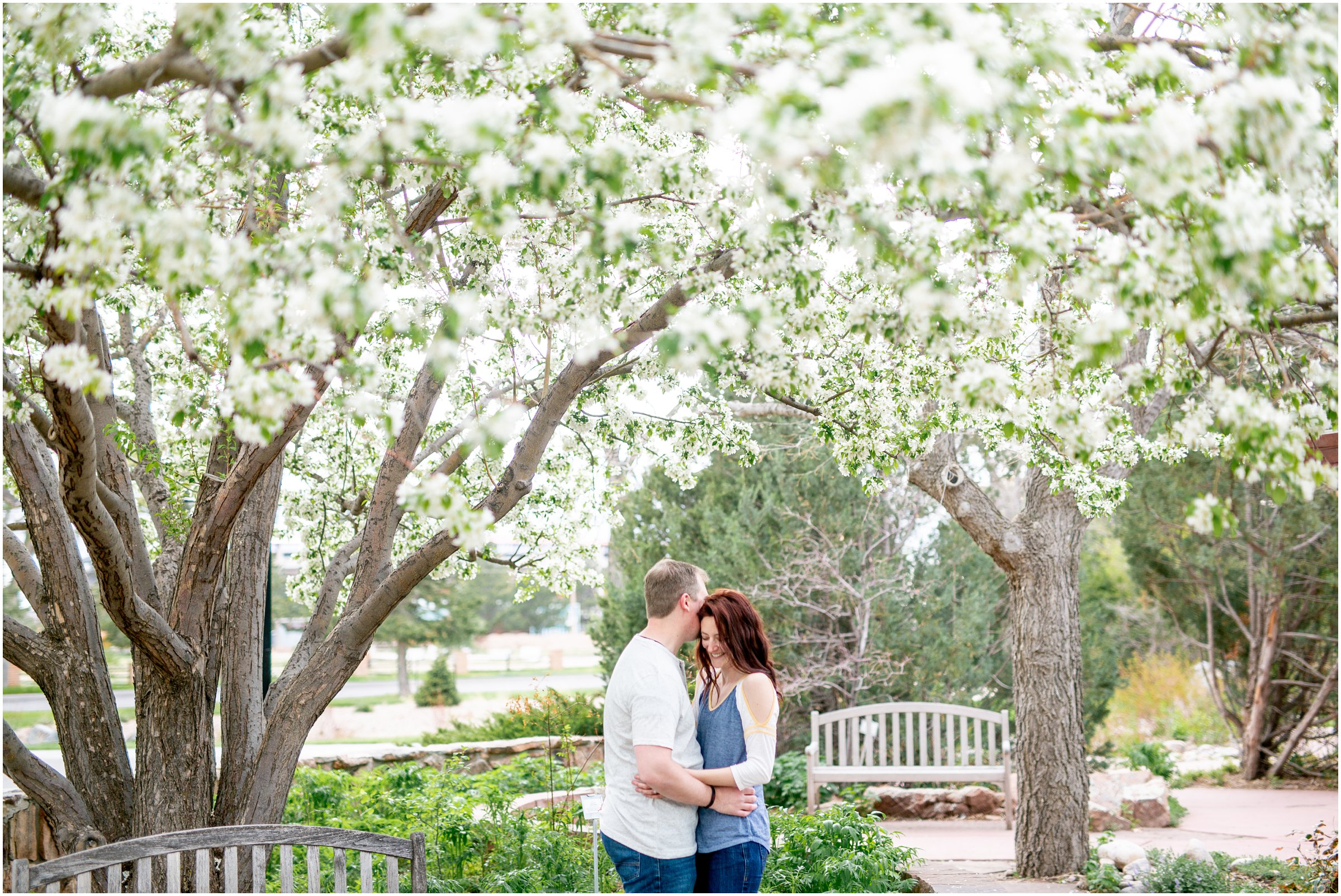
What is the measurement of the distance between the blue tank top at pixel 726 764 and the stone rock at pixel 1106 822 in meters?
5.46

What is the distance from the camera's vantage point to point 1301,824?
7328 millimetres

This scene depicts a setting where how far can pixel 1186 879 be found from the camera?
17.2 ft

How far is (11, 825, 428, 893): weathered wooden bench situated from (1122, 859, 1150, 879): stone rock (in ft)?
A: 13.9

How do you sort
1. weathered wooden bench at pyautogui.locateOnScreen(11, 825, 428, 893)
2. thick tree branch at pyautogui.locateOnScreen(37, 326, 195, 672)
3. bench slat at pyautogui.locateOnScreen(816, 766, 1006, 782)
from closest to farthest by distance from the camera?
1. weathered wooden bench at pyautogui.locateOnScreen(11, 825, 428, 893)
2. thick tree branch at pyautogui.locateOnScreen(37, 326, 195, 672)
3. bench slat at pyautogui.locateOnScreen(816, 766, 1006, 782)

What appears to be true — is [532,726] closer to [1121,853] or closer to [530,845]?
[530,845]

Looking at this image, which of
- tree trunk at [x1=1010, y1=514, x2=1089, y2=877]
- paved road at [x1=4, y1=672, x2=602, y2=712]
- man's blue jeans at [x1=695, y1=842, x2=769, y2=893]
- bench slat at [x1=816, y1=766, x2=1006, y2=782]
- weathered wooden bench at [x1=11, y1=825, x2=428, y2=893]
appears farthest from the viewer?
paved road at [x1=4, y1=672, x2=602, y2=712]

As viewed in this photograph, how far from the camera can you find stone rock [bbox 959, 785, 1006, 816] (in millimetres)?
8188

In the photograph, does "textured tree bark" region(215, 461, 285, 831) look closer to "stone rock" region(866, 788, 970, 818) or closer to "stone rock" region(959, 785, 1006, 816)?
"stone rock" region(866, 788, 970, 818)

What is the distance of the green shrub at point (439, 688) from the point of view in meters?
17.2

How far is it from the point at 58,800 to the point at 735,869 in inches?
106

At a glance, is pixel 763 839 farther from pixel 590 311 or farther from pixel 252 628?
pixel 252 628

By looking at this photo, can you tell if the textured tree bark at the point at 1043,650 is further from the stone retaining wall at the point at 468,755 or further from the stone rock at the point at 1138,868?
the stone retaining wall at the point at 468,755

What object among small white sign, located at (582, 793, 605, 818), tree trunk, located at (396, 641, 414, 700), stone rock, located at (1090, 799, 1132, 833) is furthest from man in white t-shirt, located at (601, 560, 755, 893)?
tree trunk, located at (396, 641, 414, 700)

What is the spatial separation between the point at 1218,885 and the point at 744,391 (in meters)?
3.68
